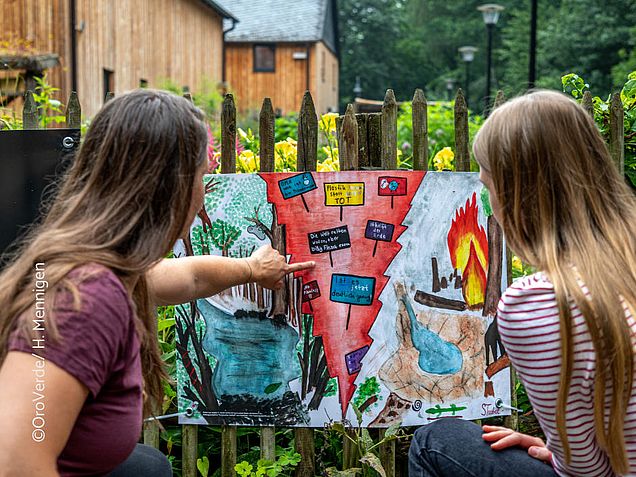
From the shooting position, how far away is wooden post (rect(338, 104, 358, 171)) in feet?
10.9

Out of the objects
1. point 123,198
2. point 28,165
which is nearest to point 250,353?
point 28,165

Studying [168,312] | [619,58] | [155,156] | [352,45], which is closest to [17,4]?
[168,312]

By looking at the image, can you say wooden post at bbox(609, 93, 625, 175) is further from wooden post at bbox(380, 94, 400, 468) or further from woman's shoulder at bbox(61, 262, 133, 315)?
woman's shoulder at bbox(61, 262, 133, 315)

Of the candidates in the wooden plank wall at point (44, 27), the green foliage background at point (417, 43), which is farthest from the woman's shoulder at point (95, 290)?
the green foliage background at point (417, 43)

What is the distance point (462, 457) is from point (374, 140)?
4.98 ft

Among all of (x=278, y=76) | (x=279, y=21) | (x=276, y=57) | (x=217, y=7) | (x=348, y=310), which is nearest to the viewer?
(x=348, y=310)

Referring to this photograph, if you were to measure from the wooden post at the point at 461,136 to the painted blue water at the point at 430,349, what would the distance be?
0.62 meters

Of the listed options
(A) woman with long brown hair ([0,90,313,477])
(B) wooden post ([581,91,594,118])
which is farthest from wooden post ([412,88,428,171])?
(A) woman with long brown hair ([0,90,313,477])

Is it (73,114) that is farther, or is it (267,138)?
(73,114)

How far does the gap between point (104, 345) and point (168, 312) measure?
197cm

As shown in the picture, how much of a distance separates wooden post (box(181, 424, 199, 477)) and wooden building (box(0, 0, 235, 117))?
7372 millimetres

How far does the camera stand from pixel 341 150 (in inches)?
131

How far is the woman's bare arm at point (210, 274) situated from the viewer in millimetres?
2713

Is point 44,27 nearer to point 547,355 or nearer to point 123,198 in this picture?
point 123,198
